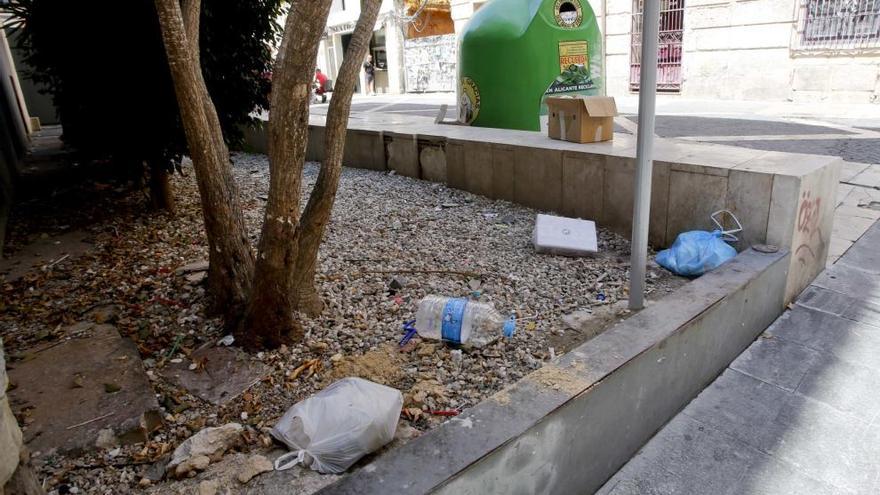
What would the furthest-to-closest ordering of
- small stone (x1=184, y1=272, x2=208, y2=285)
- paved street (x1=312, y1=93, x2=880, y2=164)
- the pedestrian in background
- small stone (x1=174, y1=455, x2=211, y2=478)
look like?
the pedestrian in background
paved street (x1=312, y1=93, x2=880, y2=164)
small stone (x1=184, y1=272, x2=208, y2=285)
small stone (x1=174, y1=455, x2=211, y2=478)

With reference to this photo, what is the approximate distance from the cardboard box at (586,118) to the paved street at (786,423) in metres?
2.14

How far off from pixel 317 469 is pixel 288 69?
5.40 feet

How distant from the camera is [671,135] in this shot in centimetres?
799

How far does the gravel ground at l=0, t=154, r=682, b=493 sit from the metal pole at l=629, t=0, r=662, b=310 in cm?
36

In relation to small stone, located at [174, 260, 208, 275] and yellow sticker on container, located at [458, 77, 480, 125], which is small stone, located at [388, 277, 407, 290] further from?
yellow sticker on container, located at [458, 77, 480, 125]

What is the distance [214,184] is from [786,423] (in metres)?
3.01

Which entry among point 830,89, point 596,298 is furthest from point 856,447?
point 830,89

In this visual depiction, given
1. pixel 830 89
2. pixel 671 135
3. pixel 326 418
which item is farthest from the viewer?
pixel 830 89

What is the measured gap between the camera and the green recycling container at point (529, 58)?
659cm

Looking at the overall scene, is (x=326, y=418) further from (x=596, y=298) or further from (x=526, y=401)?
(x=596, y=298)

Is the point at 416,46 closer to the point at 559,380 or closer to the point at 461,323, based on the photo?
the point at 461,323

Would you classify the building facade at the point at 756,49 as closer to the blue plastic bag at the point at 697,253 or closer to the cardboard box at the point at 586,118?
the cardboard box at the point at 586,118

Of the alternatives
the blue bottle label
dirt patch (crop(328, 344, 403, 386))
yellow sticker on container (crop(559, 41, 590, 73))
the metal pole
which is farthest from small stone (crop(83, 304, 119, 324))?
yellow sticker on container (crop(559, 41, 590, 73))

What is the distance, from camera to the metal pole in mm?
2596
